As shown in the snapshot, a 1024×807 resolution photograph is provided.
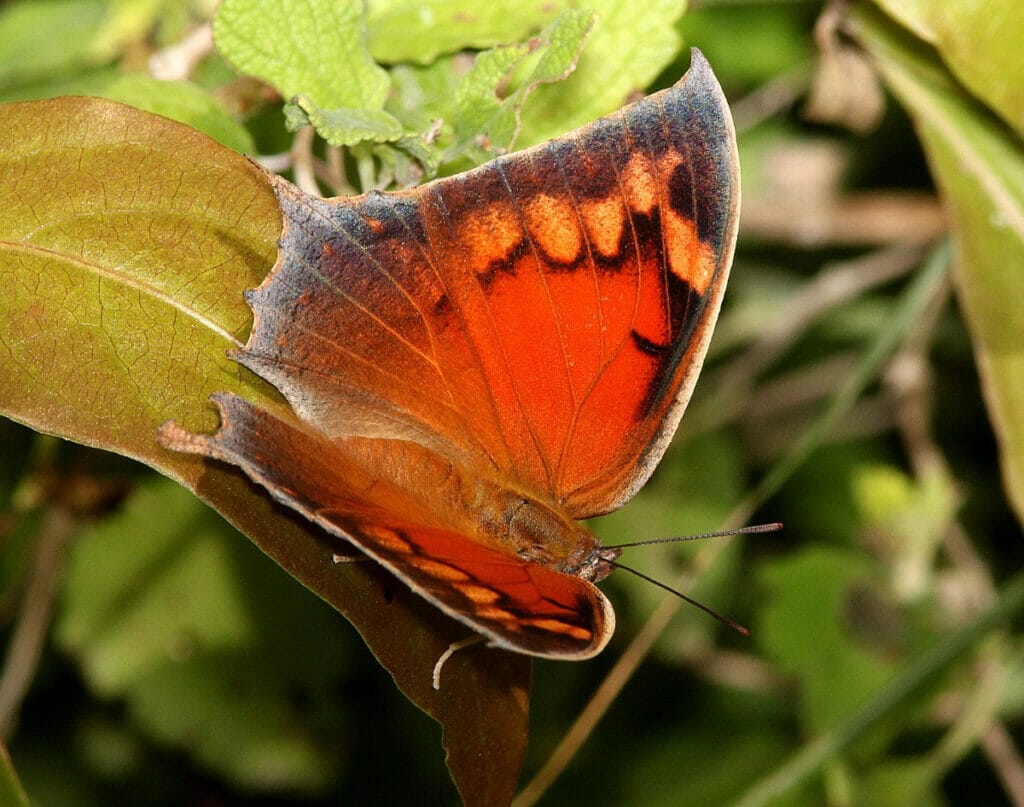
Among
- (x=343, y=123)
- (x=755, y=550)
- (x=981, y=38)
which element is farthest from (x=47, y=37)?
(x=755, y=550)

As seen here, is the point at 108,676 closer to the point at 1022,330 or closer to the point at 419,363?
the point at 419,363

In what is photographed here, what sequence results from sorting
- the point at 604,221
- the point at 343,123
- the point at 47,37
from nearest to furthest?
the point at 343,123, the point at 604,221, the point at 47,37

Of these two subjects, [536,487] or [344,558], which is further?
[536,487]

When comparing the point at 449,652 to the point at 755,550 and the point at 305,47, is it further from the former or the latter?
the point at 755,550

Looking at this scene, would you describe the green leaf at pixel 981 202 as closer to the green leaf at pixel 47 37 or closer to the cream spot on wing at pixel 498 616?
the cream spot on wing at pixel 498 616

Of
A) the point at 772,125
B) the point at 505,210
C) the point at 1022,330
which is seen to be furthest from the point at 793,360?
the point at 505,210

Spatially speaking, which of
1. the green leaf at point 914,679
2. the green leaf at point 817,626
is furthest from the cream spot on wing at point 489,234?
the green leaf at point 817,626
